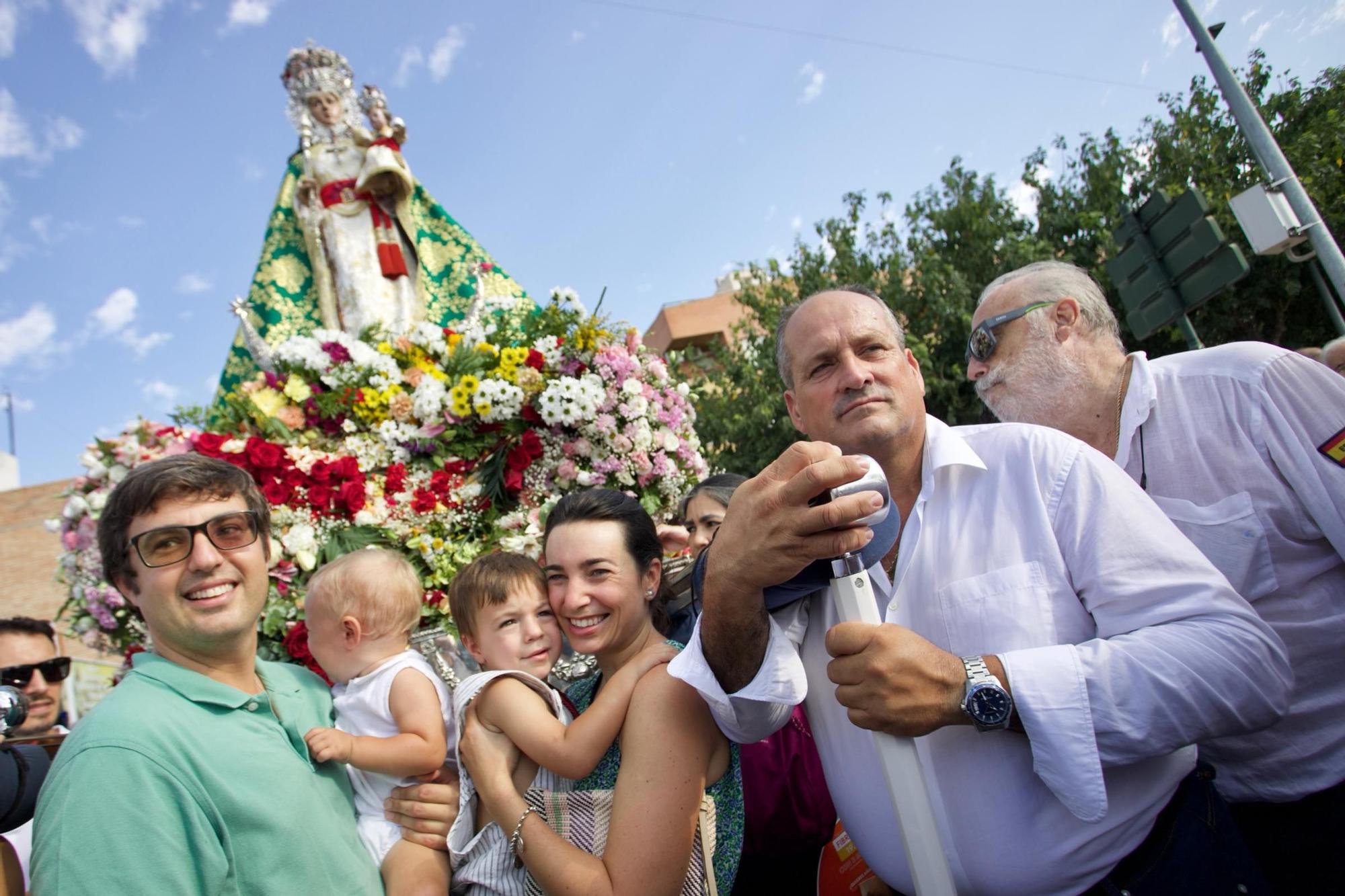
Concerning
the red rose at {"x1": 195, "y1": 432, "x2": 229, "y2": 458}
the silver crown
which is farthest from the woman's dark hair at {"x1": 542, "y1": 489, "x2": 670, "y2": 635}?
the silver crown

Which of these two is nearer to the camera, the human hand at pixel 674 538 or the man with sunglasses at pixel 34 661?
the human hand at pixel 674 538

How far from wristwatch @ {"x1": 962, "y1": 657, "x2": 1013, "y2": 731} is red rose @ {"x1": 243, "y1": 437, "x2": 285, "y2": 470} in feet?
9.68

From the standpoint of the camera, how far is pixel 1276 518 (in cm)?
206

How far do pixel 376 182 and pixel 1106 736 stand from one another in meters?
6.07

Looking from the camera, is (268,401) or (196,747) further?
(268,401)

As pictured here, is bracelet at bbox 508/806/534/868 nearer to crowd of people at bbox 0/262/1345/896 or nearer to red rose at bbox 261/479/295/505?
crowd of people at bbox 0/262/1345/896

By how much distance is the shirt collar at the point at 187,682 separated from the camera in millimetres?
1915

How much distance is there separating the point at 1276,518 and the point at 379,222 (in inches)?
237

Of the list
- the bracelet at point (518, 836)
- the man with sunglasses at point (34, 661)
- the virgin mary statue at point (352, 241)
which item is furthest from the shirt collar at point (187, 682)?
the virgin mary statue at point (352, 241)

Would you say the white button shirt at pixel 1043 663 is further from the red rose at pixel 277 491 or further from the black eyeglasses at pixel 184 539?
the red rose at pixel 277 491

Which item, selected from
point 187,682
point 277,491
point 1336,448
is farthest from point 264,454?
point 1336,448

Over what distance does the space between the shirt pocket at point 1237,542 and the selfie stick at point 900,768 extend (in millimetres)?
1221

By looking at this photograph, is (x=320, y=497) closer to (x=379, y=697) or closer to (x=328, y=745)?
(x=379, y=697)

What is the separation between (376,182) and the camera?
5.94 m
